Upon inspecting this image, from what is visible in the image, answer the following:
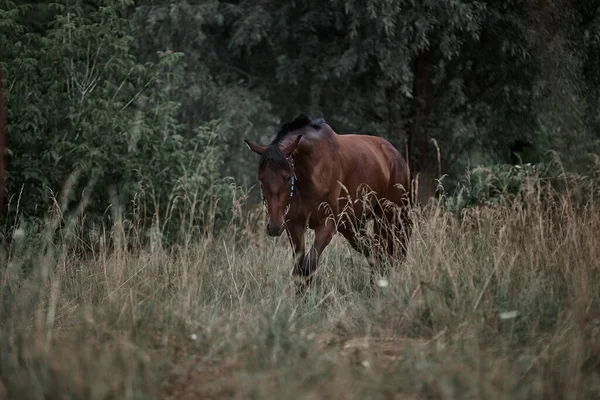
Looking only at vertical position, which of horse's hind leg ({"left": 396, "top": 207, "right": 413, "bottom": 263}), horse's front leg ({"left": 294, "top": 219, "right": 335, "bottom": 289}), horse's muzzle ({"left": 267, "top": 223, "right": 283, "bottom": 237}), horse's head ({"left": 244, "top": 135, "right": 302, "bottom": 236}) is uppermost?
horse's head ({"left": 244, "top": 135, "right": 302, "bottom": 236})

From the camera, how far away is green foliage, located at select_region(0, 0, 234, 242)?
10.0m

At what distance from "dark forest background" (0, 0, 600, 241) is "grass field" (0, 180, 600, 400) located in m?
3.25

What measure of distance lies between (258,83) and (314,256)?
29.0ft

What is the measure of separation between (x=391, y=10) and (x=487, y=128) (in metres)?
3.36

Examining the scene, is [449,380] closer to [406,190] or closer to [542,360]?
[542,360]

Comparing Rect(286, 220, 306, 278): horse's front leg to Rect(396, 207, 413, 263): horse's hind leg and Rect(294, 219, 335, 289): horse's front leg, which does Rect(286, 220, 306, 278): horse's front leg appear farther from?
Rect(396, 207, 413, 263): horse's hind leg

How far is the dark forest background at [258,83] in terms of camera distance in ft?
33.8

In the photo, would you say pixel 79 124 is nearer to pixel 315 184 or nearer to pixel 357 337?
pixel 315 184

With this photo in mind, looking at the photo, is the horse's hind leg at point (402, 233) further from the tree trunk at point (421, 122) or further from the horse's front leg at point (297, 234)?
the tree trunk at point (421, 122)

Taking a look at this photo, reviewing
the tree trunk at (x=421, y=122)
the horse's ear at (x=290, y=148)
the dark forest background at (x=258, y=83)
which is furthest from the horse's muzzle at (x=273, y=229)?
the tree trunk at (x=421, y=122)

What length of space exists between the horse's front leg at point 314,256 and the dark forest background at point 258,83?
2.95 meters

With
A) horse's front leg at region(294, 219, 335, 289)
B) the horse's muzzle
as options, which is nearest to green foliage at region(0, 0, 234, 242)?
horse's front leg at region(294, 219, 335, 289)

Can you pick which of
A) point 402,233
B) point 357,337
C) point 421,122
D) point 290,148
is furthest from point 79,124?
point 421,122

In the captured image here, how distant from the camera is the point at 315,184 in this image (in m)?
8.19
